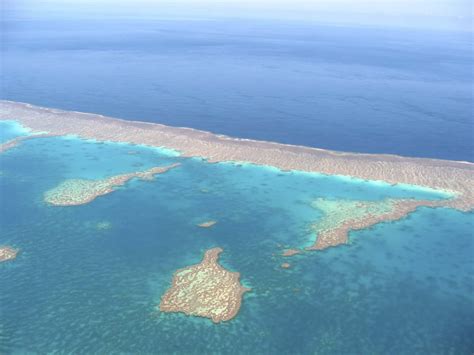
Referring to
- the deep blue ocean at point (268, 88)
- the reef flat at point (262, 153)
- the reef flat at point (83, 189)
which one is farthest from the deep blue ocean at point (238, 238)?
the reef flat at point (262, 153)

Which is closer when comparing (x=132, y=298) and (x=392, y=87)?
(x=132, y=298)

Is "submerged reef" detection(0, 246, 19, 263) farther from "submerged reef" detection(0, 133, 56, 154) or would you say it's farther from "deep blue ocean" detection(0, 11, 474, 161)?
"deep blue ocean" detection(0, 11, 474, 161)

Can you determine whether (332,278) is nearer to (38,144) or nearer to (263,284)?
(263,284)

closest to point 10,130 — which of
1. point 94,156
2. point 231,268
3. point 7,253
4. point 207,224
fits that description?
point 94,156

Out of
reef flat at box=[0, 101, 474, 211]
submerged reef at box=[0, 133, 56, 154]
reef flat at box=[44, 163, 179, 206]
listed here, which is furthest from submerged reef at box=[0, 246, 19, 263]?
reef flat at box=[0, 101, 474, 211]

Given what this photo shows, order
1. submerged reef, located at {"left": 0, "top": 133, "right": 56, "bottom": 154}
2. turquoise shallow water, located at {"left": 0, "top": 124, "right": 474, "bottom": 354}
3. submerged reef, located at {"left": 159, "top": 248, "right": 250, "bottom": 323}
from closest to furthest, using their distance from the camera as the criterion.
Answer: turquoise shallow water, located at {"left": 0, "top": 124, "right": 474, "bottom": 354}, submerged reef, located at {"left": 159, "top": 248, "right": 250, "bottom": 323}, submerged reef, located at {"left": 0, "top": 133, "right": 56, "bottom": 154}

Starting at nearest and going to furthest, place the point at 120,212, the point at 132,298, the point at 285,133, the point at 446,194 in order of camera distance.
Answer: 1. the point at 132,298
2. the point at 120,212
3. the point at 446,194
4. the point at 285,133

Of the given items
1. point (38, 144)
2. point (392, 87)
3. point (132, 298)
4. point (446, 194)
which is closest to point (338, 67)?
point (392, 87)
